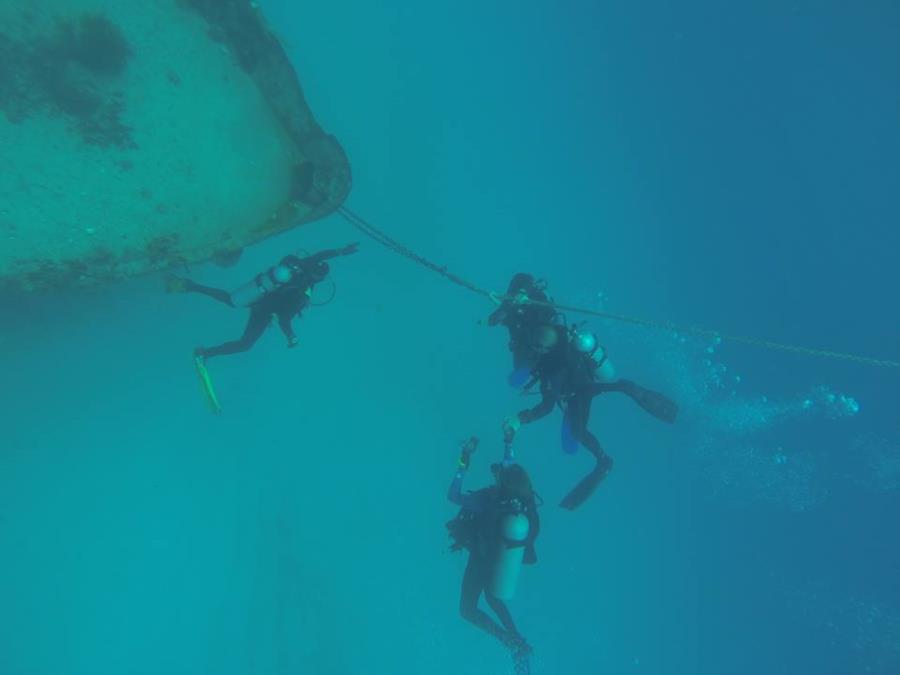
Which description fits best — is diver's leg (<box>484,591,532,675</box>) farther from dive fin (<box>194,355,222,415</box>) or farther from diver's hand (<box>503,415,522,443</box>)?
dive fin (<box>194,355,222,415</box>)

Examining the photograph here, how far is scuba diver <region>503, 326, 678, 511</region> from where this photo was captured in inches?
251

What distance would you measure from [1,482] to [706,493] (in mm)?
19545

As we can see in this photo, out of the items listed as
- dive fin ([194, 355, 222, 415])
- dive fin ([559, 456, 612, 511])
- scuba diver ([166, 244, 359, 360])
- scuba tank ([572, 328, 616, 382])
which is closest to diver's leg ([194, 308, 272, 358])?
scuba diver ([166, 244, 359, 360])

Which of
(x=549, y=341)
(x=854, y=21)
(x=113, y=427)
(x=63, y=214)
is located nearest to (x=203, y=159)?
(x=63, y=214)

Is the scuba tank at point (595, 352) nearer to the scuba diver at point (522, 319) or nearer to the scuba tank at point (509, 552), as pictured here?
the scuba diver at point (522, 319)

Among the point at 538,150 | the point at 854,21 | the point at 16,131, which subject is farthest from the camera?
the point at 854,21

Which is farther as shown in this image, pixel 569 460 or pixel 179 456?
pixel 569 460

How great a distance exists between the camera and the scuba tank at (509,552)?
20.5ft

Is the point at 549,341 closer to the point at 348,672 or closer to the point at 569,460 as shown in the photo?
the point at 348,672

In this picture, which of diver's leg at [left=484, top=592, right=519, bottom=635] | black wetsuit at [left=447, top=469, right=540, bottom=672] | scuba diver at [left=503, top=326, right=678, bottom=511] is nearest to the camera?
scuba diver at [left=503, top=326, right=678, bottom=511]

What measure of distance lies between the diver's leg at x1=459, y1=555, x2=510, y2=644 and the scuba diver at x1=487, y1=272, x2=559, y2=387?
2.24m

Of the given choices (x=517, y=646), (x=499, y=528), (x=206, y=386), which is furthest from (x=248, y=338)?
(x=517, y=646)

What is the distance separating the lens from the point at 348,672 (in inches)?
468

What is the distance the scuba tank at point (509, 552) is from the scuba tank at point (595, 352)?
70.1 inches
